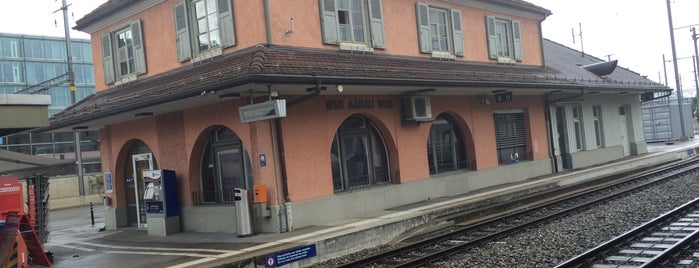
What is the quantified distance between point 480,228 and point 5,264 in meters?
8.67

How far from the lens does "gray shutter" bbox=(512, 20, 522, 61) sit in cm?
2028

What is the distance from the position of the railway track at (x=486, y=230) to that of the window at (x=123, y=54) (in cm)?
937

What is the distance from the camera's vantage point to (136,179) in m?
15.9

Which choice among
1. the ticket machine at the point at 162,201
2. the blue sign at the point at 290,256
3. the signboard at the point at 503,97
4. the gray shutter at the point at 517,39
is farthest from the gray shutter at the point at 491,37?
the blue sign at the point at 290,256

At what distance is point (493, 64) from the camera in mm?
19062

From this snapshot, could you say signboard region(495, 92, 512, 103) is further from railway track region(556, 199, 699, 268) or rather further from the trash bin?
the trash bin

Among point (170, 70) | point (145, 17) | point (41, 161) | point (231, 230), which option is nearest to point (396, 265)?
point (231, 230)

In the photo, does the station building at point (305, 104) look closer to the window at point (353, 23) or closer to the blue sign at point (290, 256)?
the window at point (353, 23)

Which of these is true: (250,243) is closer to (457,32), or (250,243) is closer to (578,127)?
(457,32)

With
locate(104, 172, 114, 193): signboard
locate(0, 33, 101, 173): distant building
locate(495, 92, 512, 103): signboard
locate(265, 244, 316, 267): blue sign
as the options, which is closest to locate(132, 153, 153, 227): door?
locate(104, 172, 114, 193): signboard

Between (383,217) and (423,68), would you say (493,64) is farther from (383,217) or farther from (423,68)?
(383,217)

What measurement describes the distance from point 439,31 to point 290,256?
33.0 feet

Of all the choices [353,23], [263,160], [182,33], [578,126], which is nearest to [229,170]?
[263,160]

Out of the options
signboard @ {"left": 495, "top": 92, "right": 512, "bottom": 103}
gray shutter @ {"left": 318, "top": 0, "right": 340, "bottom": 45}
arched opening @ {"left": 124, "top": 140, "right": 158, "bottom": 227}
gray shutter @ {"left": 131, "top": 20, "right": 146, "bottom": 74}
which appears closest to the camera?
gray shutter @ {"left": 318, "top": 0, "right": 340, "bottom": 45}
